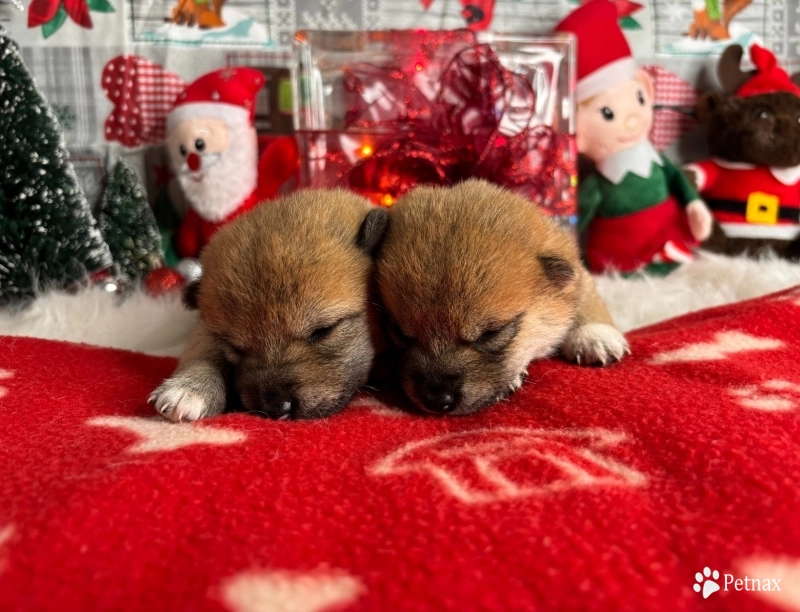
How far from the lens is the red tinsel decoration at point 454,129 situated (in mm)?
2291

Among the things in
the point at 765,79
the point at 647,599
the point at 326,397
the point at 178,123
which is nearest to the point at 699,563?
the point at 647,599

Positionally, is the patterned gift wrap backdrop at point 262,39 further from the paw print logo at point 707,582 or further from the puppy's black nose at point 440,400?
the paw print logo at point 707,582

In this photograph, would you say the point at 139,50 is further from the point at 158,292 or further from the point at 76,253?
the point at 158,292

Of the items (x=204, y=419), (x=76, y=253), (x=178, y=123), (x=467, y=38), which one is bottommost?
(x=204, y=419)

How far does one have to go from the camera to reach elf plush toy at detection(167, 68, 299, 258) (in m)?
2.38

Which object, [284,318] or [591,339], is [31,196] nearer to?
[284,318]

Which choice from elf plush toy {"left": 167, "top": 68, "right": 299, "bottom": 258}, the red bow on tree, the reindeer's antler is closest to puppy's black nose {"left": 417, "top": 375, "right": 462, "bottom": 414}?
elf plush toy {"left": 167, "top": 68, "right": 299, "bottom": 258}

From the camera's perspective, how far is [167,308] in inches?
80.4

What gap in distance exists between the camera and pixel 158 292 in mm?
2135

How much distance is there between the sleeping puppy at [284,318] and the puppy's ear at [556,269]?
35 centimetres

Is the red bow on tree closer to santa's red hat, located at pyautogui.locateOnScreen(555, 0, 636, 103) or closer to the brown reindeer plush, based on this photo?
the brown reindeer plush

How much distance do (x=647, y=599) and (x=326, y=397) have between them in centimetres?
72

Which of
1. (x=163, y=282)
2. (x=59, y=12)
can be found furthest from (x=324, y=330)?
(x=59, y=12)

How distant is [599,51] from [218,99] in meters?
1.49
